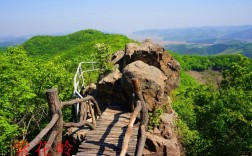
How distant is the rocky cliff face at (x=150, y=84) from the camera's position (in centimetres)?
985

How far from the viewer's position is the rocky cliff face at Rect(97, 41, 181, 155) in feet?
32.3

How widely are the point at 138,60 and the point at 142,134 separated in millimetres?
5993

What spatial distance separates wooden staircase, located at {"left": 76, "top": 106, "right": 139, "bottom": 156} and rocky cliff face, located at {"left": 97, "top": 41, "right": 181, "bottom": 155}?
0.79 m

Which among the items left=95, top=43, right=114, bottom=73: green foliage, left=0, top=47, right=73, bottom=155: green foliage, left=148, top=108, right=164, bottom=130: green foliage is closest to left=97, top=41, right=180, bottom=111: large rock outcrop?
left=148, top=108, right=164, bottom=130: green foliage

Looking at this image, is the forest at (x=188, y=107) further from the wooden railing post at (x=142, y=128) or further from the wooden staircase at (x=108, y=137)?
the wooden railing post at (x=142, y=128)

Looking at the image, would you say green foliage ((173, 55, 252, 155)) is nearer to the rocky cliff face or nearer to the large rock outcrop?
the rocky cliff face

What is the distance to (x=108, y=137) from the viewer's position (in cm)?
922

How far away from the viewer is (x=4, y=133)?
12445mm

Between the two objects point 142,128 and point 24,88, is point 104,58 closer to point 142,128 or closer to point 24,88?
point 24,88

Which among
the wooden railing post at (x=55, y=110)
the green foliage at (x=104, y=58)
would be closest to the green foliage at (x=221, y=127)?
the green foliage at (x=104, y=58)

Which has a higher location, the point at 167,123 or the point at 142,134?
the point at 142,134

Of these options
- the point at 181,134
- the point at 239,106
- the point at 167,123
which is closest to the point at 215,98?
the point at 239,106

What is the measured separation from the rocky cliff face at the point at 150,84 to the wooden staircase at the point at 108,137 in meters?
0.79

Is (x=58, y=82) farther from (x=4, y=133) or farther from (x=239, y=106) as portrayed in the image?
(x=239, y=106)
